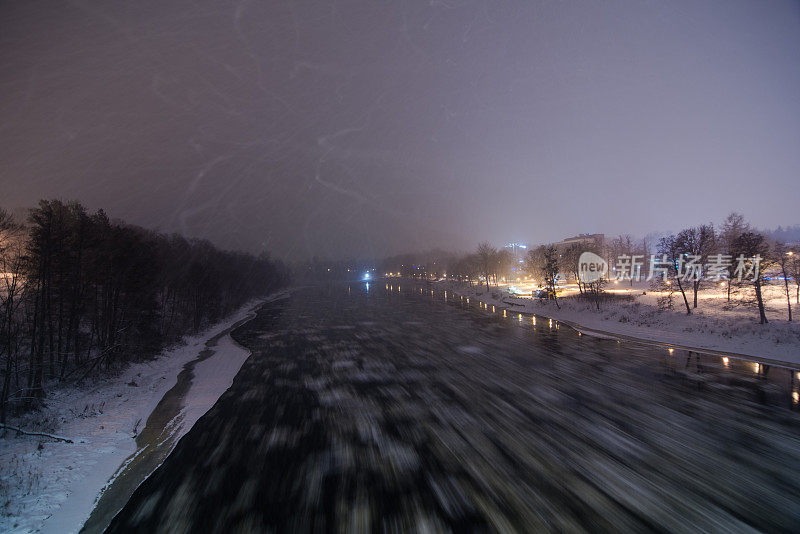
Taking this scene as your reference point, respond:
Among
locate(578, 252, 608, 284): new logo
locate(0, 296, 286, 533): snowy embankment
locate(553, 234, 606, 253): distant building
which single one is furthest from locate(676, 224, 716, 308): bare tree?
locate(0, 296, 286, 533): snowy embankment

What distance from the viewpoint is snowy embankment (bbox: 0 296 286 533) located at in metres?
6.48

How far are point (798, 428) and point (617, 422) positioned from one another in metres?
5.31

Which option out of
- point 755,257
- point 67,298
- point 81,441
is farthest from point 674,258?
point 67,298

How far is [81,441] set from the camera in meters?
9.37

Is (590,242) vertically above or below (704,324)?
above

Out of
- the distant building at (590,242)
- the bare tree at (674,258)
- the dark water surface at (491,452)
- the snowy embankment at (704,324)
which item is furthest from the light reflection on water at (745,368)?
the distant building at (590,242)

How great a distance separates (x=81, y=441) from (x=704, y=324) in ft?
130

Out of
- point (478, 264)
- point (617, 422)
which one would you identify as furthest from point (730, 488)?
point (478, 264)

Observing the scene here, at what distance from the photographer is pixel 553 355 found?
1794 cm

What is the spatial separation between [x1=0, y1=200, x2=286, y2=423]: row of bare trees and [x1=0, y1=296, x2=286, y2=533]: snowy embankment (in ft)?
4.18

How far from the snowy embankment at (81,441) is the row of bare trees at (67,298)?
4.18 feet

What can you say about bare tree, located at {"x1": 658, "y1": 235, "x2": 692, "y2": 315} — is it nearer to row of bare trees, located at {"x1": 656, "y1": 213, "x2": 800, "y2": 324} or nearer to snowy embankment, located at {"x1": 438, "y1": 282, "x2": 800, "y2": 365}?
row of bare trees, located at {"x1": 656, "y1": 213, "x2": 800, "y2": 324}

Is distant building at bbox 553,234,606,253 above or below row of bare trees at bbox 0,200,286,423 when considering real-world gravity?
above

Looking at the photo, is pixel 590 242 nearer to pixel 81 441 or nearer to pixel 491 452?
pixel 491 452
